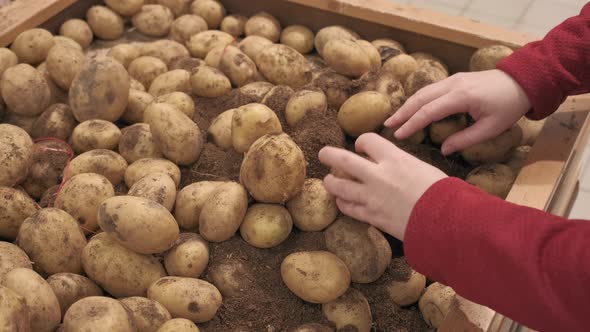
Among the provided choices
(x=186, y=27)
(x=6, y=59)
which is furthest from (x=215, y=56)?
(x=6, y=59)

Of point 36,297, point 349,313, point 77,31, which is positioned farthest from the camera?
point 77,31

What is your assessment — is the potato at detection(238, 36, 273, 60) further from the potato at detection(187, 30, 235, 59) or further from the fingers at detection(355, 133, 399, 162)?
the fingers at detection(355, 133, 399, 162)

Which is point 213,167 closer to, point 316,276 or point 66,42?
point 316,276

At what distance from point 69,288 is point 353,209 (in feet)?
1.36

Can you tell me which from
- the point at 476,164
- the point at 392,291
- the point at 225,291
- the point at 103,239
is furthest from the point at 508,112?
the point at 103,239

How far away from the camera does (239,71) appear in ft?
4.01

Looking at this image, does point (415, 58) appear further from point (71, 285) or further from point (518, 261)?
point (71, 285)

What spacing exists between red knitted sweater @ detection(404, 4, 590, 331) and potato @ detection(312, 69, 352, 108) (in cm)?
45

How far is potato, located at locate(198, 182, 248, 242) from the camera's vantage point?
884 millimetres

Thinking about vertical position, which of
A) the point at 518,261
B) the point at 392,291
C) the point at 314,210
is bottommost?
the point at 392,291

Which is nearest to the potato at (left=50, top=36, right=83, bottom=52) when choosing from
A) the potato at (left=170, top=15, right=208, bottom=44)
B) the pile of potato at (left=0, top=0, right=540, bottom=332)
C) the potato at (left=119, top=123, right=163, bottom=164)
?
the pile of potato at (left=0, top=0, right=540, bottom=332)

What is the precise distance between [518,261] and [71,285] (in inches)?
23.5

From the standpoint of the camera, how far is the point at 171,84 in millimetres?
1241

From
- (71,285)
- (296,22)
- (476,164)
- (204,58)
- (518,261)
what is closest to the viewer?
(518,261)
